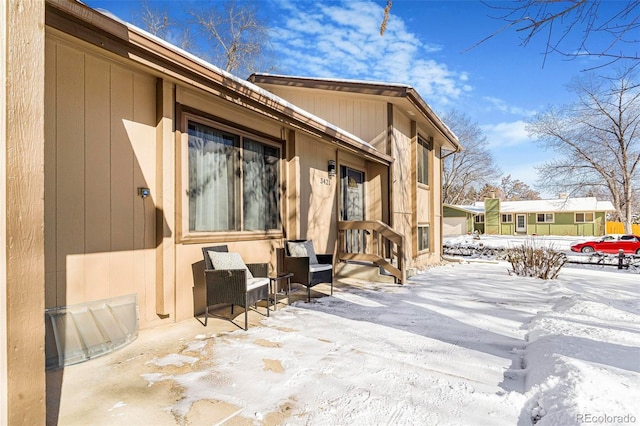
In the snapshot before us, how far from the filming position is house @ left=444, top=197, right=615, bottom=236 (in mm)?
26766

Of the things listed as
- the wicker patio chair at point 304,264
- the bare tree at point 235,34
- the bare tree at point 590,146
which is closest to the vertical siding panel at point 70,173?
the wicker patio chair at point 304,264

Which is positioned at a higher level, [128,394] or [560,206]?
[560,206]

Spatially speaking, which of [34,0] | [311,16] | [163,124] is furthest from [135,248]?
[311,16]

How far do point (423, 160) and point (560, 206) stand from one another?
22.2m

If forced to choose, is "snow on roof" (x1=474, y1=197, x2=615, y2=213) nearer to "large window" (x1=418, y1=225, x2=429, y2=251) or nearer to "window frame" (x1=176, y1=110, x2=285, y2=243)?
"large window" (x1=418, y1=225, x2=429, y2=251)

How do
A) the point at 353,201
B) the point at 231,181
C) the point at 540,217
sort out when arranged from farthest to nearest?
the point at 540,217, the point at 353,201, the point at 231,181

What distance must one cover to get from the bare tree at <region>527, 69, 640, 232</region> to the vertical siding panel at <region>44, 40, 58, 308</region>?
21.7 meters

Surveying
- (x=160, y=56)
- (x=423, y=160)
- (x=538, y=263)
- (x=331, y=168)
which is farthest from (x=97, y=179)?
(x=423, y=160)

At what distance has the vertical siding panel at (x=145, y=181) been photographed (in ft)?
11.5

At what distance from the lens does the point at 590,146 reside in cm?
1980

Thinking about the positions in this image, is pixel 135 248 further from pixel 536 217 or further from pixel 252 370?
pixel 536 217

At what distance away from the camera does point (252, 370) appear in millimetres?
2676

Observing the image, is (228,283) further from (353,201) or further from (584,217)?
(584,217)

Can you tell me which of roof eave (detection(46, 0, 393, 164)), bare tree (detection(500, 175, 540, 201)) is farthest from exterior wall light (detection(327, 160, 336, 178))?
bare tree (detection(500, 175, 540, 201))
